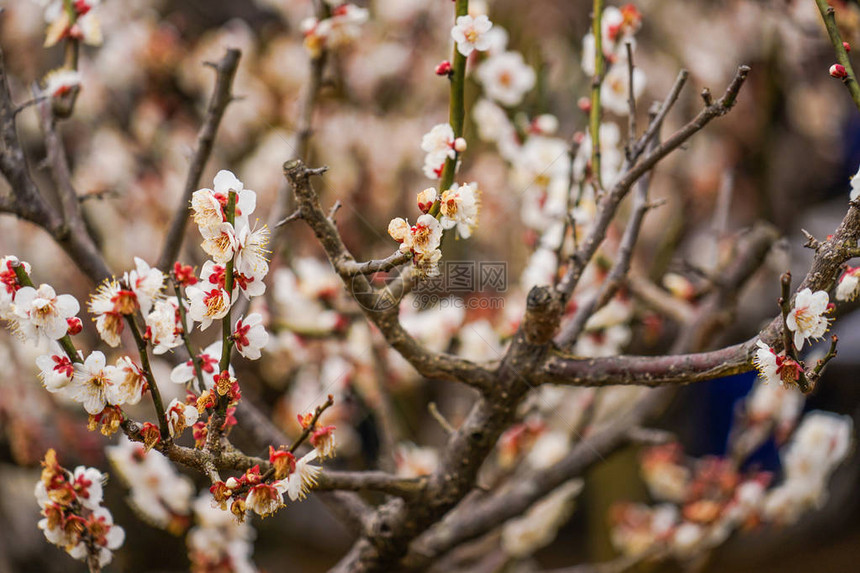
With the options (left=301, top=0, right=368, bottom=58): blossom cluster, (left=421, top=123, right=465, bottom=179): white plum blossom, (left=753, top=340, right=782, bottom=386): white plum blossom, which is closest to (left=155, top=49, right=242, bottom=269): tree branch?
(left=301, top=0, right=368, bottom=58): blossom cluster

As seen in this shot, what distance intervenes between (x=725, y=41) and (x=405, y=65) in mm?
1757

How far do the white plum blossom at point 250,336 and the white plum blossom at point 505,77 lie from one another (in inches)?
40.3

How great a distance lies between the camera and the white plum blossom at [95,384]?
755 millimetres

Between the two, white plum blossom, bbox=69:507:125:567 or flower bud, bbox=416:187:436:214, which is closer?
flower bud, bbox=416:187:436:214

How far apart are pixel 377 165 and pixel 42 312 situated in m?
2.14

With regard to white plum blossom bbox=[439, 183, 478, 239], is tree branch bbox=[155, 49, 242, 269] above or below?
above

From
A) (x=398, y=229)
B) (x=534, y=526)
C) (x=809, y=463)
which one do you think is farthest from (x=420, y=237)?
(x=809, y=463)

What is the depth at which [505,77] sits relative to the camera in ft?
5.28

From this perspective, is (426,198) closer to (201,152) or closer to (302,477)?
(302,477)

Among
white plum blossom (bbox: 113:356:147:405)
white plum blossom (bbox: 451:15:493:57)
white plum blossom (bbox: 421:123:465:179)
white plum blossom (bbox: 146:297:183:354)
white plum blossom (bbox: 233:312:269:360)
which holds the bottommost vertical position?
white plum blossom (bbox: 113:356:147:405)

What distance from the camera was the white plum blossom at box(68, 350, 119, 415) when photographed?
0.75 meters

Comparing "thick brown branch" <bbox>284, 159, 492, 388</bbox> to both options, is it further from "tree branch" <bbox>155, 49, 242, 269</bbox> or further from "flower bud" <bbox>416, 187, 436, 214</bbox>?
"tree branch" <bbox>155, 49, 242, 269</bbox>

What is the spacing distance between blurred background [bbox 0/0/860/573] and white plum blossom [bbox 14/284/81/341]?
39.4 inches

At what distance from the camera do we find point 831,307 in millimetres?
769
